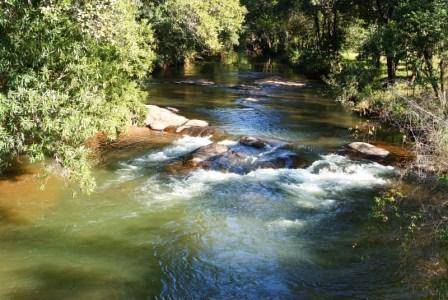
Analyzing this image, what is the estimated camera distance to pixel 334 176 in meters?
18.8

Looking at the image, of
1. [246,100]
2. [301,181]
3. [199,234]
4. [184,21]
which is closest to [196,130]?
[301,181]

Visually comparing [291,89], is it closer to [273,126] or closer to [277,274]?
[273,126]

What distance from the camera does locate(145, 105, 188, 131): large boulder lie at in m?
25.7

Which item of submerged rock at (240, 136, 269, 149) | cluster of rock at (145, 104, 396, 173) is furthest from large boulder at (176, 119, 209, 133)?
submerged rock at (240, 136, 269, 149)

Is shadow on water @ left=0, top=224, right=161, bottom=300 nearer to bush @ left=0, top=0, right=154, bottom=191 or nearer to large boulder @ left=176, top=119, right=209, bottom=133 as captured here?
bush @ left=0, top=0, right=154, bottom=191

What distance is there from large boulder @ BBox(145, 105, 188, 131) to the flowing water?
376 centimetres

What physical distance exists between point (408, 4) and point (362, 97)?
299 inches

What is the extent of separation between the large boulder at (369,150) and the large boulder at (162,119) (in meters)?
9.31

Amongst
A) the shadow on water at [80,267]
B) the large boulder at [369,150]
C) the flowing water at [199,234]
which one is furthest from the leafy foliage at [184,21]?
the shadow on water at [80,267]

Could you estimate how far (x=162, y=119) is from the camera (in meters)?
26.2

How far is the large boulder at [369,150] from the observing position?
814 inches

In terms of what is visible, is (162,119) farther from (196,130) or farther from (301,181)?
(301,181)

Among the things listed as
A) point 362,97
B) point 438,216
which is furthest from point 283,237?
point 362,97

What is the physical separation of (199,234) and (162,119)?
13.4 meters
